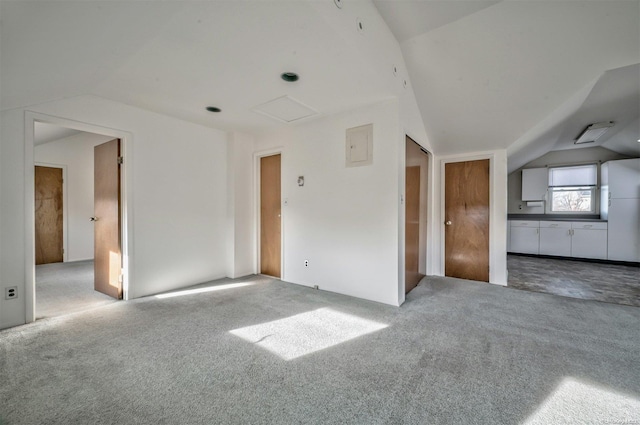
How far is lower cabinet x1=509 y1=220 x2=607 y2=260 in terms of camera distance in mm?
5293

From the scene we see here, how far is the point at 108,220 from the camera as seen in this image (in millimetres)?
3371

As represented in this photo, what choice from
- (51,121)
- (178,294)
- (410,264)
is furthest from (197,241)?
(410,264)

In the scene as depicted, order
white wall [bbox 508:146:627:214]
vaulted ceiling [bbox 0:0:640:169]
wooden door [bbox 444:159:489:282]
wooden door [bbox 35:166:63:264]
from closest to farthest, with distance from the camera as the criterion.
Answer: vaulted ceiling [bbox 0:0:640:169], wooden door [bbox 444:159:489:282], wooden door [bbox 35:166:63:264], white wall [bbox 508:146:627:214]

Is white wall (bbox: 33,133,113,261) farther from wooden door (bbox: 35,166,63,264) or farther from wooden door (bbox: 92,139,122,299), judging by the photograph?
wooden door (bbox: 92,139,122,299)

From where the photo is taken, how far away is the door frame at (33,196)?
2490mm

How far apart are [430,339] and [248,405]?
1561mm

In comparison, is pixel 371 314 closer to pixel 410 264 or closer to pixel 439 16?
pixel 410 264

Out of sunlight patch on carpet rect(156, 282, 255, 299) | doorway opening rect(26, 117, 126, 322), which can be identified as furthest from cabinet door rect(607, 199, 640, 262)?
doorway opening rect(26, 117, 126, 322)

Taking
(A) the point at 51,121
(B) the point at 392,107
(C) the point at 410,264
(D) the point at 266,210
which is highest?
(B) the point at 392,107

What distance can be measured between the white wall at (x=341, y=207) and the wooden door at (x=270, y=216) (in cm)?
21

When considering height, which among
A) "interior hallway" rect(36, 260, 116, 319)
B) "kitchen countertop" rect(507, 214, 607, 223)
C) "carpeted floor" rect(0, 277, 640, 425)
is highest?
"kitchen countertop" rect(507, 214, 607, 223)

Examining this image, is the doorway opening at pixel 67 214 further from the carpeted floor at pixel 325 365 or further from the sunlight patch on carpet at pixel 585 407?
the sunlight patch on carpet at pixel 585 407

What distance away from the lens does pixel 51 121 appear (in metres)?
2.64

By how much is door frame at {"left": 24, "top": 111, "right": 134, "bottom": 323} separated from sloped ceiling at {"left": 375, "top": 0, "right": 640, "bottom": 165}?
3.23 m
